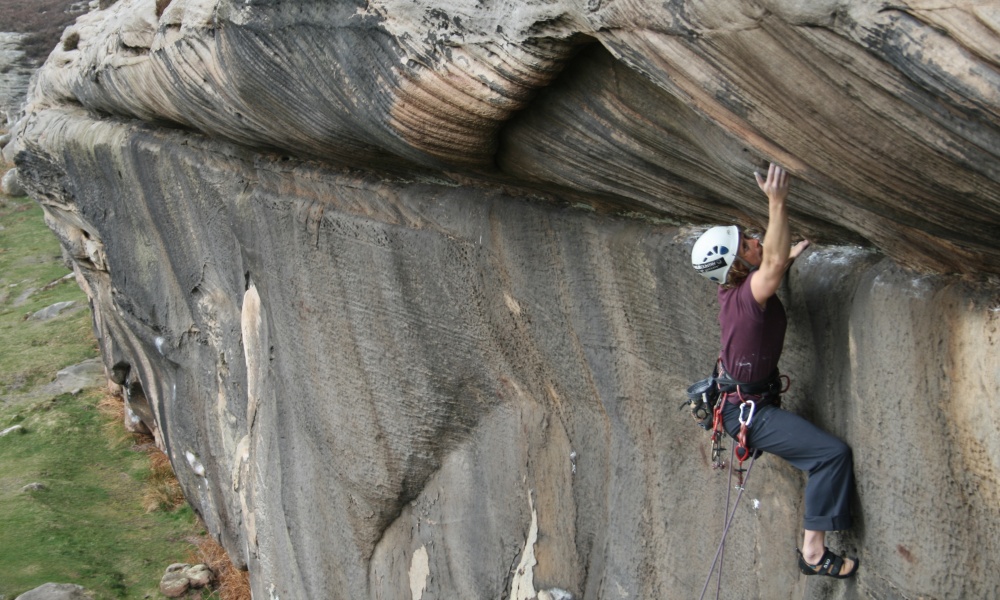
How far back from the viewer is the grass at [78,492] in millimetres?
9000

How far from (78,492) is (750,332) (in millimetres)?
9493

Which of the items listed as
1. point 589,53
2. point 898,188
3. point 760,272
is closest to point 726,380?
point 760,272

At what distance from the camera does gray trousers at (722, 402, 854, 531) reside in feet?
10.4

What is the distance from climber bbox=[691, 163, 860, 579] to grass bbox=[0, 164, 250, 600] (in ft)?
22.0

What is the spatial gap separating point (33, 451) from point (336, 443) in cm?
709

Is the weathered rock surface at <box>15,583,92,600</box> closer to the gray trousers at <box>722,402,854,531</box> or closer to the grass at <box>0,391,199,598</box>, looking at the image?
the grass at <box>0,391,199,598</box>

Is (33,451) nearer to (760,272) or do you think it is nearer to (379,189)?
(379,189)

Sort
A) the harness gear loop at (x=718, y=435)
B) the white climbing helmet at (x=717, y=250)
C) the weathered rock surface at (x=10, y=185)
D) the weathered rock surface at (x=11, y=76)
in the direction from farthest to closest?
the weathered rock surface at (x=11, y=76)
the weathered rock surface at (x=10, y=185)
the harness gear loop at (x=718, y=435)
the white climbing helmet at (x=717, y=250)

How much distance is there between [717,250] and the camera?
10.1 feet

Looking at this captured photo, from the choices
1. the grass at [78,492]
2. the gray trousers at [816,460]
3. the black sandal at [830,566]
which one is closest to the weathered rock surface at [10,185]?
the grass at [78,492]

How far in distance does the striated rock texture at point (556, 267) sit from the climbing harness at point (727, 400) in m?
0.12

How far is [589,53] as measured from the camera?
311 centimetres

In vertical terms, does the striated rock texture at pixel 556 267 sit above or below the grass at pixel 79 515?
above

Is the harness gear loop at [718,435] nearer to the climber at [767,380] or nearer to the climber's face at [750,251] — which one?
the climber at [767,380]
